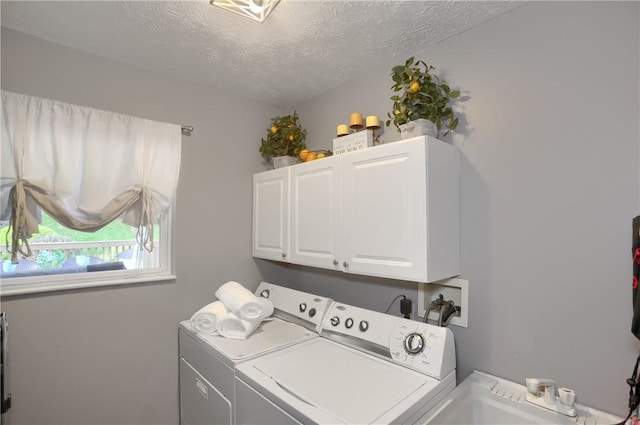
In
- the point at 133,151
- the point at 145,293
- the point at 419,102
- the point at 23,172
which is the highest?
the point at 419,102

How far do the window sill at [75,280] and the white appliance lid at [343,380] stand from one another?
97 centimetres

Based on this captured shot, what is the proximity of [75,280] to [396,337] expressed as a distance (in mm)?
1793

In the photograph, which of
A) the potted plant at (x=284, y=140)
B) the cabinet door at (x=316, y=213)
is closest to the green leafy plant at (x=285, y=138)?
the potted plant at (x=284, y=140)

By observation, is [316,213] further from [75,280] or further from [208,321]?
[75,280]

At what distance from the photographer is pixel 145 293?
1.91 m

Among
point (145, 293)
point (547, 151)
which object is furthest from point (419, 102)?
point (145, 293)

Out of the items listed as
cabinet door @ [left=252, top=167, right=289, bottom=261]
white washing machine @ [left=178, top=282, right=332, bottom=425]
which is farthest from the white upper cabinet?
white washing machine @ [left=178, top=282, right=332, bottom=425]

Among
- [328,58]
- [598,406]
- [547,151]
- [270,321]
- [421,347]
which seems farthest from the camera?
[270,321]

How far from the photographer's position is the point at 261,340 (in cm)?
175

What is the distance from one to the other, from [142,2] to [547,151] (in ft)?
6.15

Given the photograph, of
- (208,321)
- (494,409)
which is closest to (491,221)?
(494,409)

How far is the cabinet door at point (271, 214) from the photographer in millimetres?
2115

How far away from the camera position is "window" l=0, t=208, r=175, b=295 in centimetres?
161

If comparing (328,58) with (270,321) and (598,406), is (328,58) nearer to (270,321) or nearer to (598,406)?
(270,321)
